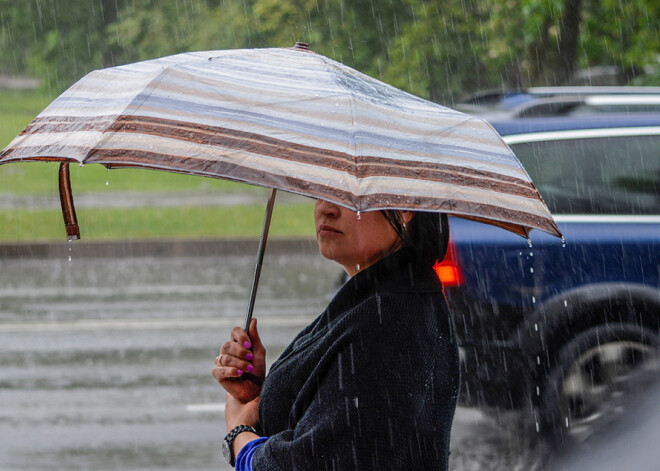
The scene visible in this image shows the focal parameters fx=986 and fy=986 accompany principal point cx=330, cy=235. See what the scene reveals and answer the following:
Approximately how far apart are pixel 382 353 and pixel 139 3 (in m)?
31.5

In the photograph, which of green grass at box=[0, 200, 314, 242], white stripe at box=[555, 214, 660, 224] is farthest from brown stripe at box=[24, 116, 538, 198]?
green grass at box=[0, 200, 314, 242]

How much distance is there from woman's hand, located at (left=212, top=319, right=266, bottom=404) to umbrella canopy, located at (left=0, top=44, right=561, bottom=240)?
23.8 inches

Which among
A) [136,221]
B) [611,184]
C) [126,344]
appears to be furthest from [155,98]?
[136,221]

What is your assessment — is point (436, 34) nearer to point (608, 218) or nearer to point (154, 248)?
point (154, 248)

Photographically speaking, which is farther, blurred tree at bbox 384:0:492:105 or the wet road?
blurred tree at bbox 384:0:492:105

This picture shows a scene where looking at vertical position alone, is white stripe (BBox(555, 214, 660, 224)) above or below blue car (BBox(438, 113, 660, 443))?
above

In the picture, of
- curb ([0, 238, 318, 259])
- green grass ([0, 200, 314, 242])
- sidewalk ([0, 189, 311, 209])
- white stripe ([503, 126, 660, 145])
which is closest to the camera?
white stripe ([503, 126, 660, 145])

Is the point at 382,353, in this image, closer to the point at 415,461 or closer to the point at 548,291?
the point at 415,461

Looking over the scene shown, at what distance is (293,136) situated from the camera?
206 cm

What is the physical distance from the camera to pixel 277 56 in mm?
2436

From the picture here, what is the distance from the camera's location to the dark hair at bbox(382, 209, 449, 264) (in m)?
2.24

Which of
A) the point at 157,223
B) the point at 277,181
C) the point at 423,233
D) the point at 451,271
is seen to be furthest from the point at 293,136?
the point at 157,223

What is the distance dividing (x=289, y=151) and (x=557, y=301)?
3652mm

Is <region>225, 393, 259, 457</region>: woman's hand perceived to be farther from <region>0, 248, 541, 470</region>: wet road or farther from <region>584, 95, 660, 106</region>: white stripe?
<region>584, 95, 660, 106</region>: white stripe
